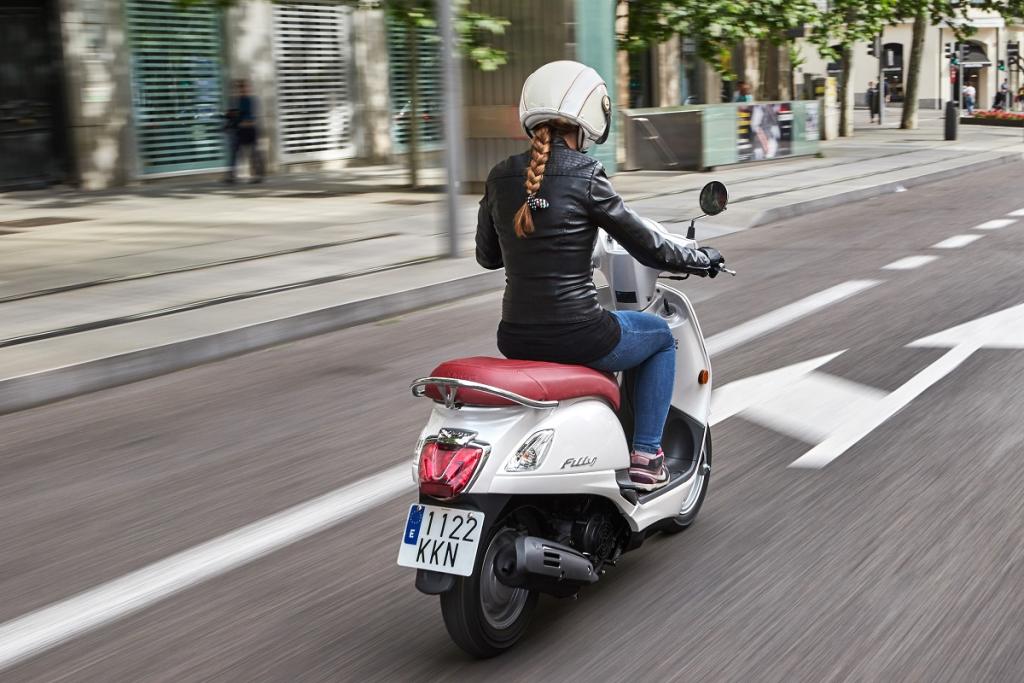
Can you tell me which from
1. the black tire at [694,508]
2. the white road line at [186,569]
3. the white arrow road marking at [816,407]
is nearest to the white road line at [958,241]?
the white arrow road marking at [816,407]

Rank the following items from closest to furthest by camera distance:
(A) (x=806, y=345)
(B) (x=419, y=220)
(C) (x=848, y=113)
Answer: (A) (x=806, y=345)
(B) (x=419, y=220)
(C) (x=848, y=113)

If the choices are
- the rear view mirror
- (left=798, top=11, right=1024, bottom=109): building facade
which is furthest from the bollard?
(left=798, top=11, right=1024, bottom=109): building facade

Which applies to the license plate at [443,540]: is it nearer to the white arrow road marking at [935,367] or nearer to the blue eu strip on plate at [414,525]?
the blue eu strip on plate at [414,525]

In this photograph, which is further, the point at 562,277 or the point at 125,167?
the point at 125,167

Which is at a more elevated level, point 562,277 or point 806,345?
point 562,277

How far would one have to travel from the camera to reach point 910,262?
1139cm

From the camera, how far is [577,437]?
145 inches

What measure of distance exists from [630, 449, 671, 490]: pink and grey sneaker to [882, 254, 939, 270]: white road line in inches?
296

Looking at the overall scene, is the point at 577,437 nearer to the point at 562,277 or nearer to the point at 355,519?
the point at 562,277

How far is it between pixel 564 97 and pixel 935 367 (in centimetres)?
404

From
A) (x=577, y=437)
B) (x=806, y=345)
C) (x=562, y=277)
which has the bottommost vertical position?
(x=806, y=345)

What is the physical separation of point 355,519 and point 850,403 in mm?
2721

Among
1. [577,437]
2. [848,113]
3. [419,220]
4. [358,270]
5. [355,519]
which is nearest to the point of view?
[577,437]

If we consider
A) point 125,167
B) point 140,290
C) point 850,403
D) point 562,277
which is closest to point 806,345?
point 850,403
